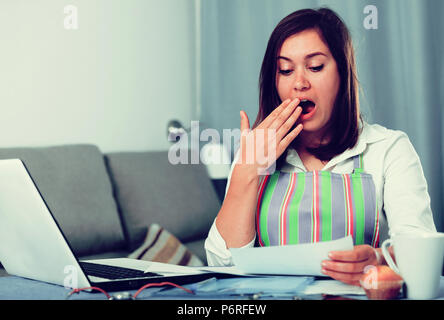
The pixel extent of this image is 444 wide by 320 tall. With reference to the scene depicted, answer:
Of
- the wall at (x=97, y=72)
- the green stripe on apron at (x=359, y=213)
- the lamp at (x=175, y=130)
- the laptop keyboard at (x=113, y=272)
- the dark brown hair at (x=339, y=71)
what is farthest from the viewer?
the lamp at (x=175, y=130)

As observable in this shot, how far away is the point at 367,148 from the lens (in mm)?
1361

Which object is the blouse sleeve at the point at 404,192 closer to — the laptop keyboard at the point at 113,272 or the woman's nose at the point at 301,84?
the woman's nose at the point at 301,84

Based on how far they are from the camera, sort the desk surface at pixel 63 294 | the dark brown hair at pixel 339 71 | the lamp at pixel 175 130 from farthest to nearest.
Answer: the lamp at pixel 175 130
the dark brown hair at pixel 339 71
the desk surface at pixel 63 294

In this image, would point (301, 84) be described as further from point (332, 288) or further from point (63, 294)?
point (63, 294)

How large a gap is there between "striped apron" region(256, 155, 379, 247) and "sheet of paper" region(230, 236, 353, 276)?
0.36 m

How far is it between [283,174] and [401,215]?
296 mm

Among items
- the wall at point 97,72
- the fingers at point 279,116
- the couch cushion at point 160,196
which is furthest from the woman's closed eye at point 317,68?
the wall at point 97,72

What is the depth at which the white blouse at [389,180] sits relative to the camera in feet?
3.84

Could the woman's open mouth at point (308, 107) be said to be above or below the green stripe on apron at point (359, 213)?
above

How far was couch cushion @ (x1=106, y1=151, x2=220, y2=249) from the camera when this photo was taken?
8.21 feet

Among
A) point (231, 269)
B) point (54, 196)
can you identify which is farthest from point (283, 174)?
point (54, 196)

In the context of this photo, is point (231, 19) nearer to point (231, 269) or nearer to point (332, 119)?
point (332, 119)

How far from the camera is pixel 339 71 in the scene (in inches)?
54.8

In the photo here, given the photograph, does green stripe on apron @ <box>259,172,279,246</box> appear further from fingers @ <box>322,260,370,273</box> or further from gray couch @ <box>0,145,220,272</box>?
gray couch @ <box>0,145,220,272</box>
